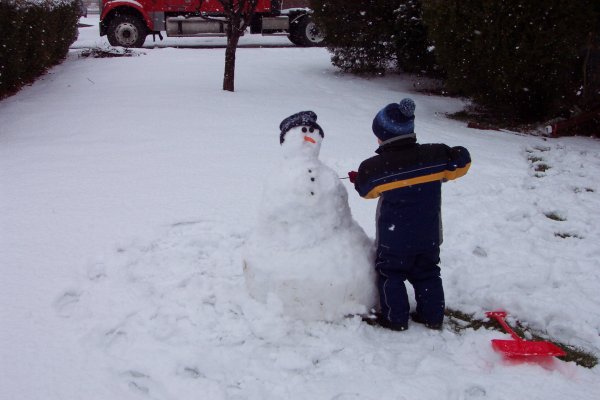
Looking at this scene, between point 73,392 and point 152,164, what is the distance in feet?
10.3

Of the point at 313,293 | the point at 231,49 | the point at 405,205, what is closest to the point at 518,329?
the point at 405,205

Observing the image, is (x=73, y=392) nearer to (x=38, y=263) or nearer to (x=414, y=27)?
(x=38, y=263)

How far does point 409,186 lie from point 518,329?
1.06m

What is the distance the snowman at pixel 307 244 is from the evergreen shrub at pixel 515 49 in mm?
4850

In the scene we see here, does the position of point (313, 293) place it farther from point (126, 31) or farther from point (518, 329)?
point (126, 31)

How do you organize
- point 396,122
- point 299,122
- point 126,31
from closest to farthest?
point 396,122
point 299,122
point 126,31

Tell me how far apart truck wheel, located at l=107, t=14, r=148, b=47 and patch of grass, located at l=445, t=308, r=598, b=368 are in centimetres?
1285

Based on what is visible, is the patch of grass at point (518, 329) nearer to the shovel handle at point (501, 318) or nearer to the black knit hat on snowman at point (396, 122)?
the shovel handle at point (501, 318)

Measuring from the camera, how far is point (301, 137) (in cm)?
281

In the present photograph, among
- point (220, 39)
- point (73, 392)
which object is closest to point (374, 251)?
point (73, 392)

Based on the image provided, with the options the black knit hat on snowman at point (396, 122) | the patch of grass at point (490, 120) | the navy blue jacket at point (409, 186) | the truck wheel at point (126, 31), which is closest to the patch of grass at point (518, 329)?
the navy blue jacket at point (409, 186)

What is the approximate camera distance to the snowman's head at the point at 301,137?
111 inches

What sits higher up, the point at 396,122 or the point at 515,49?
the point at 515,49

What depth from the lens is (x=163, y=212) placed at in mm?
4141
